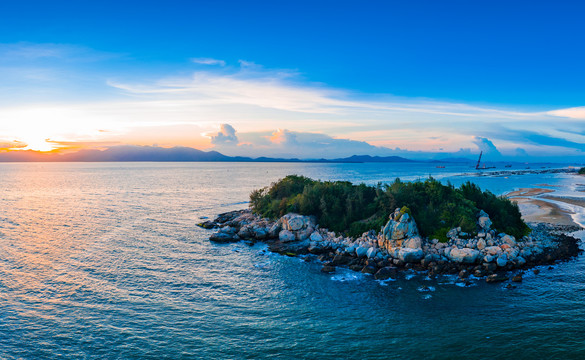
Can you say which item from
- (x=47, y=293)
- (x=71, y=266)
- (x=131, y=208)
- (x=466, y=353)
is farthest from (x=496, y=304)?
(x=131, y=208)

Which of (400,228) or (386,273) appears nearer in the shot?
(386,273)

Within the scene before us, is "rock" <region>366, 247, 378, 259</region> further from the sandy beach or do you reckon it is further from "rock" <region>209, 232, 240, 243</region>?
the sandy beach

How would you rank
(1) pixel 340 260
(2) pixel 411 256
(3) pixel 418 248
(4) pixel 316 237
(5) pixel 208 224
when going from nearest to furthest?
(2) pixel 411 256 → (3) pixel 418 248 → (1) pixel 340 260 → (4) pixel 316 237 → (5) pixel 208 224

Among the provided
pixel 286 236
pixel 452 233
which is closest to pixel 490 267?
pixel 452 233

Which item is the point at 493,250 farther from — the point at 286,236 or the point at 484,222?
the point at 286,236

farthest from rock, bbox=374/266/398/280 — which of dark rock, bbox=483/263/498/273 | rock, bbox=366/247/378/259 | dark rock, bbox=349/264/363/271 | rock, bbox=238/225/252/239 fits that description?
rock, bbox=238/225/252/239

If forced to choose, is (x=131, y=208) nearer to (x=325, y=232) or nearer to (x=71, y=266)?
(x=71, y=266)
